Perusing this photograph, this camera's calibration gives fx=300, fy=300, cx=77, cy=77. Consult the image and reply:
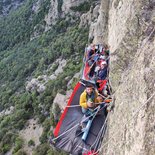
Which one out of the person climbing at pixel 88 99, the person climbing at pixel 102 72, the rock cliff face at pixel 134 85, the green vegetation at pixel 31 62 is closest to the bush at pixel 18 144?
the green vegetation at pixel 31 62

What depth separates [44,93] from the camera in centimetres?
3734

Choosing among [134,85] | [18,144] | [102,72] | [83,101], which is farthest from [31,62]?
[134,85]

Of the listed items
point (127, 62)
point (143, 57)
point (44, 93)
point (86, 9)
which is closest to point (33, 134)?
point (44, 93)

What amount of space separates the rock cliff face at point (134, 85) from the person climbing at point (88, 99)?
0.95 meters

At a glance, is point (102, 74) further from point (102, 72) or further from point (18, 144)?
point (18, 144)

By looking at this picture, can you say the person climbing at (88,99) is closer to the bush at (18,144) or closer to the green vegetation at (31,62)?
the green vegetation at (31,62)

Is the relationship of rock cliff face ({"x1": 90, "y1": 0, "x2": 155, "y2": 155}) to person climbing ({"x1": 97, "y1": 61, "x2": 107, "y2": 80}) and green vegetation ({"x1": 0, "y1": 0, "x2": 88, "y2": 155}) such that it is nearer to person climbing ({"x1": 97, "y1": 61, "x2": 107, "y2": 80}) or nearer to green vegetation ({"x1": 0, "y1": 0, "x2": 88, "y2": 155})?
person climbing ({"x1": 97, "y1": 61, "x2": 107, "y2": 80})

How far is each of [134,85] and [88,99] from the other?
3317mm

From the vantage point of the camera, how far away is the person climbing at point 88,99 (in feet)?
39.6

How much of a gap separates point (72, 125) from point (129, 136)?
4723mm

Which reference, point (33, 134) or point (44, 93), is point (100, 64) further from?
point (44, 93)

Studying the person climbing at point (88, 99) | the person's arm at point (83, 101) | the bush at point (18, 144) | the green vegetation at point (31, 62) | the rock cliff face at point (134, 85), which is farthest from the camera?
the green vegetation at point (31, 62)

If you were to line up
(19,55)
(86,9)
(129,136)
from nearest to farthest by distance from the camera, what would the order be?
(129,136) < (86,9) < (19,55)

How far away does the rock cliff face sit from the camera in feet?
25.6
